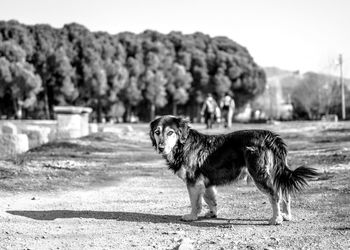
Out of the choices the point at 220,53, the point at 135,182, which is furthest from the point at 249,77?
the point at 135,182

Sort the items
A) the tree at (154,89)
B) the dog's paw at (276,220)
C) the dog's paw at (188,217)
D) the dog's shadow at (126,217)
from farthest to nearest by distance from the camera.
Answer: the tree at (154,89)
the dog's paw at (188,217)
the dog's shadow at (126,217)
the dog's paw at (276,220)

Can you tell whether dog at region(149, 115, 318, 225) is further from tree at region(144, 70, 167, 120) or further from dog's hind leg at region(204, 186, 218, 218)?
tree at region(144, 70, 167, 120)

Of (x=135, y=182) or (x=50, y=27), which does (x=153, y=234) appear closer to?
(x=135, y=182)

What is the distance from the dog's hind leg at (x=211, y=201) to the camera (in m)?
Result: 7.43

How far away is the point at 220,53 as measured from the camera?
3273 inches

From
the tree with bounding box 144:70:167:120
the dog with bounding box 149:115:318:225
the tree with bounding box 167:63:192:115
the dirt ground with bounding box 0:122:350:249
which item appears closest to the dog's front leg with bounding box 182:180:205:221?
the dog with bounding box 149:115:318:225

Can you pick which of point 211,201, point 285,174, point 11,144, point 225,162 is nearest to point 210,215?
point 211,201

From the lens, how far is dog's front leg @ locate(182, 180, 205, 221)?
7.20 metres

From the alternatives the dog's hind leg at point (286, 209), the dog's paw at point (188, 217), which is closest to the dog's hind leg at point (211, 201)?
the dog's paw at point (188, 217)

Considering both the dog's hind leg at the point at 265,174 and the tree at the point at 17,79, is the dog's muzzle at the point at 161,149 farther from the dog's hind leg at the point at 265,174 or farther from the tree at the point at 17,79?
the tree at the point at 17,79

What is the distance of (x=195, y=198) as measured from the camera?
7.25m

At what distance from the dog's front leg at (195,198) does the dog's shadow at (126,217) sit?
0.09m

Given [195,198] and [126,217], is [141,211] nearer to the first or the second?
[126,217]

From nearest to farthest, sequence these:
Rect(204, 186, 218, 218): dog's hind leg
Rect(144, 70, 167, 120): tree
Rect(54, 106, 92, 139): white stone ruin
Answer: Rect(204, 186, 218, 218): dog's hind leg, Rect(54, 106, 92, 139): white stone ruin, Rect(144, 70, 167, 120): tree
